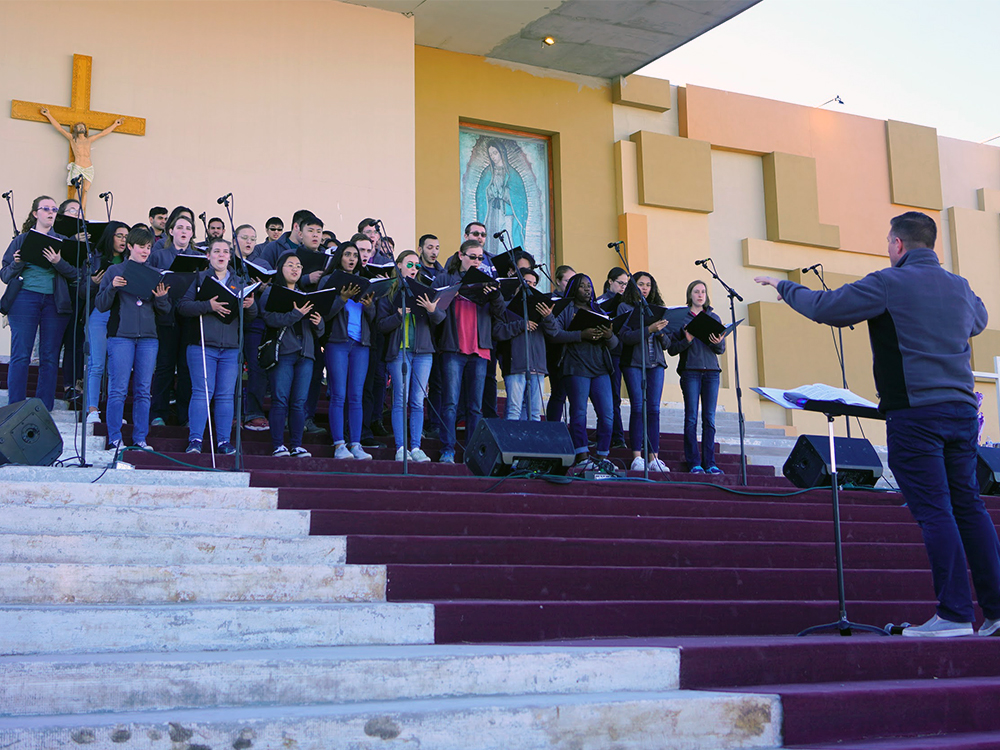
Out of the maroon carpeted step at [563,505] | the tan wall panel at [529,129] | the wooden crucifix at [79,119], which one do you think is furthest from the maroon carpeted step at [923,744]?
the tan wall panel at [529,129]

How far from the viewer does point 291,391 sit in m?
6.11

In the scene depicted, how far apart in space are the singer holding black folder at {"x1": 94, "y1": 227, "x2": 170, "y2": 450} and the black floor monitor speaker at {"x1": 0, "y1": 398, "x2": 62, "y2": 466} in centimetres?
65

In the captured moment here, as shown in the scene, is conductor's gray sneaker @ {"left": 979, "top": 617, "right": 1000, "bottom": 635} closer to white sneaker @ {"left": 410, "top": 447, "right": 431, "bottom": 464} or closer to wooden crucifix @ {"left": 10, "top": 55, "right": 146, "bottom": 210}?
white sneaker @ {"left": 410, "top": 447, "right": 431, "bottom": 464}

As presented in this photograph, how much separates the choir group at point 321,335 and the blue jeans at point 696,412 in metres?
0.01

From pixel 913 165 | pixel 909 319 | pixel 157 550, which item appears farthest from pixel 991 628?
pixel 913 165

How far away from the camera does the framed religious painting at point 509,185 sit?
11.6m

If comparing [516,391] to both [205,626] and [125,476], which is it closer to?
[125,476]

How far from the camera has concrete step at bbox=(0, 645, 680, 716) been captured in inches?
106

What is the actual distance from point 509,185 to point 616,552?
8130mm

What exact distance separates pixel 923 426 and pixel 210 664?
2.53 m

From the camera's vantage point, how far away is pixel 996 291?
1377 centimetres

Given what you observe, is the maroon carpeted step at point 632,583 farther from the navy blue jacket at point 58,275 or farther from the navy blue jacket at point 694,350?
the navy blue jacket at point 58,275

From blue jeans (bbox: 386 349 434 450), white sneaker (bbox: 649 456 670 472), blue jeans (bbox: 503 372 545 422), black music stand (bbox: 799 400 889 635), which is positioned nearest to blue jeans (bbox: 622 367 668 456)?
white sneaker (bbox: 649 456 670 472)

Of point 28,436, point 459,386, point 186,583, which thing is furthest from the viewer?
point 459,386
